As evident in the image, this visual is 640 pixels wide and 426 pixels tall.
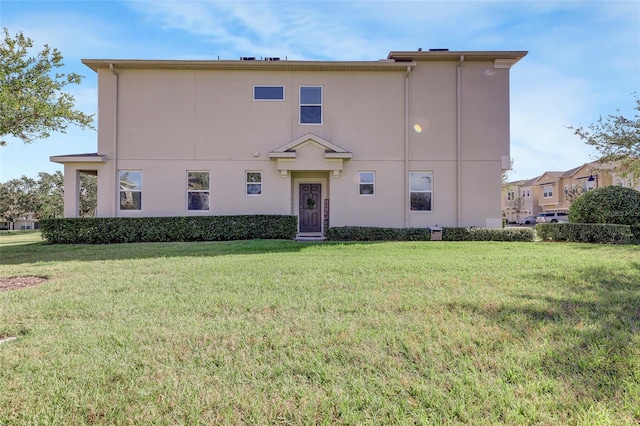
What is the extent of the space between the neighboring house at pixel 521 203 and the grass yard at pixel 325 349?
5144cm

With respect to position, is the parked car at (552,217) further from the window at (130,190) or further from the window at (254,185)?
the window at (130,190)

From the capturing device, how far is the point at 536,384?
2.37m

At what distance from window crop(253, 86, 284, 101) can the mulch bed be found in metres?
9.52

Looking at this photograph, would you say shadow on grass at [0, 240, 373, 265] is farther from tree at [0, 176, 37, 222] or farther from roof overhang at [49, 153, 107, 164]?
tree at [0, 176, 37, 222]

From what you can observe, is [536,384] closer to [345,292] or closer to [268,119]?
[345,292]

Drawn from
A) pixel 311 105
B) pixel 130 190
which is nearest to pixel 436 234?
pixel 311 105

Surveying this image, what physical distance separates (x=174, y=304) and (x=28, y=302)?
6.26ft

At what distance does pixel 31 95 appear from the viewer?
6547 millimetres

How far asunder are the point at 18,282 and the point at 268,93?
1000 centimetres

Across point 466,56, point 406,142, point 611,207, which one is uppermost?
point 466,56

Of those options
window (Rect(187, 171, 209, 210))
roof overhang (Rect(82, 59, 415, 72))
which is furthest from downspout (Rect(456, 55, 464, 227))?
window (Rect(187, 171, 209, 210))

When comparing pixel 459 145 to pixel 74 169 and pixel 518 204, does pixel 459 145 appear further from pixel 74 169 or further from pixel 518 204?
pixel 518 204

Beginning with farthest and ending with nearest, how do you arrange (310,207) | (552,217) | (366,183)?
(552,217)
(310,207)
(366,183)

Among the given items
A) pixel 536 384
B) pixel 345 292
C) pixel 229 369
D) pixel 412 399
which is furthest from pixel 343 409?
pixel 345 292
